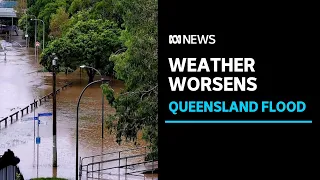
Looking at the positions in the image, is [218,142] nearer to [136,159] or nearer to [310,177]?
[310,177]

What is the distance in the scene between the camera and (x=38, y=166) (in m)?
33.7

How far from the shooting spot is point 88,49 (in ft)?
203

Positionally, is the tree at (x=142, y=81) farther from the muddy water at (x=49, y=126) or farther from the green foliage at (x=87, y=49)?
the green foliage at (x=87, y=49)

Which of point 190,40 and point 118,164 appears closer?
point 190,40

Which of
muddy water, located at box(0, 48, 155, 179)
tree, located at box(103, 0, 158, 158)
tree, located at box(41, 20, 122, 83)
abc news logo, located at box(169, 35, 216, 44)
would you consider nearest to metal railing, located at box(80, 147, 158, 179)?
muddy water, located at box(0, 48, 155, 179)

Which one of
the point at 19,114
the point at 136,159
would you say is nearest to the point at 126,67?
the point at 136,159

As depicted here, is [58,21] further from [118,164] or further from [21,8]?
[118,164]

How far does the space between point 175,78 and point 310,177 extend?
2510 mm

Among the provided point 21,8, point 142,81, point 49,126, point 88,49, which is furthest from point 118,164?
point 21,8

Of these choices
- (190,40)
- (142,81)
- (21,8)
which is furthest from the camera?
(21,8)

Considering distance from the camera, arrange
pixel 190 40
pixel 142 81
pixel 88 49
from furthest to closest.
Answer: pixel 88 49
pixel 142 81
pixel 190 40

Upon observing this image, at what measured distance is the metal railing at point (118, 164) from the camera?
31.8 metres

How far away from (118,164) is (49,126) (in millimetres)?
9785

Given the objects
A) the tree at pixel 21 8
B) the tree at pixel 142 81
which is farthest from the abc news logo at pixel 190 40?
the tree at pixel 21 8
